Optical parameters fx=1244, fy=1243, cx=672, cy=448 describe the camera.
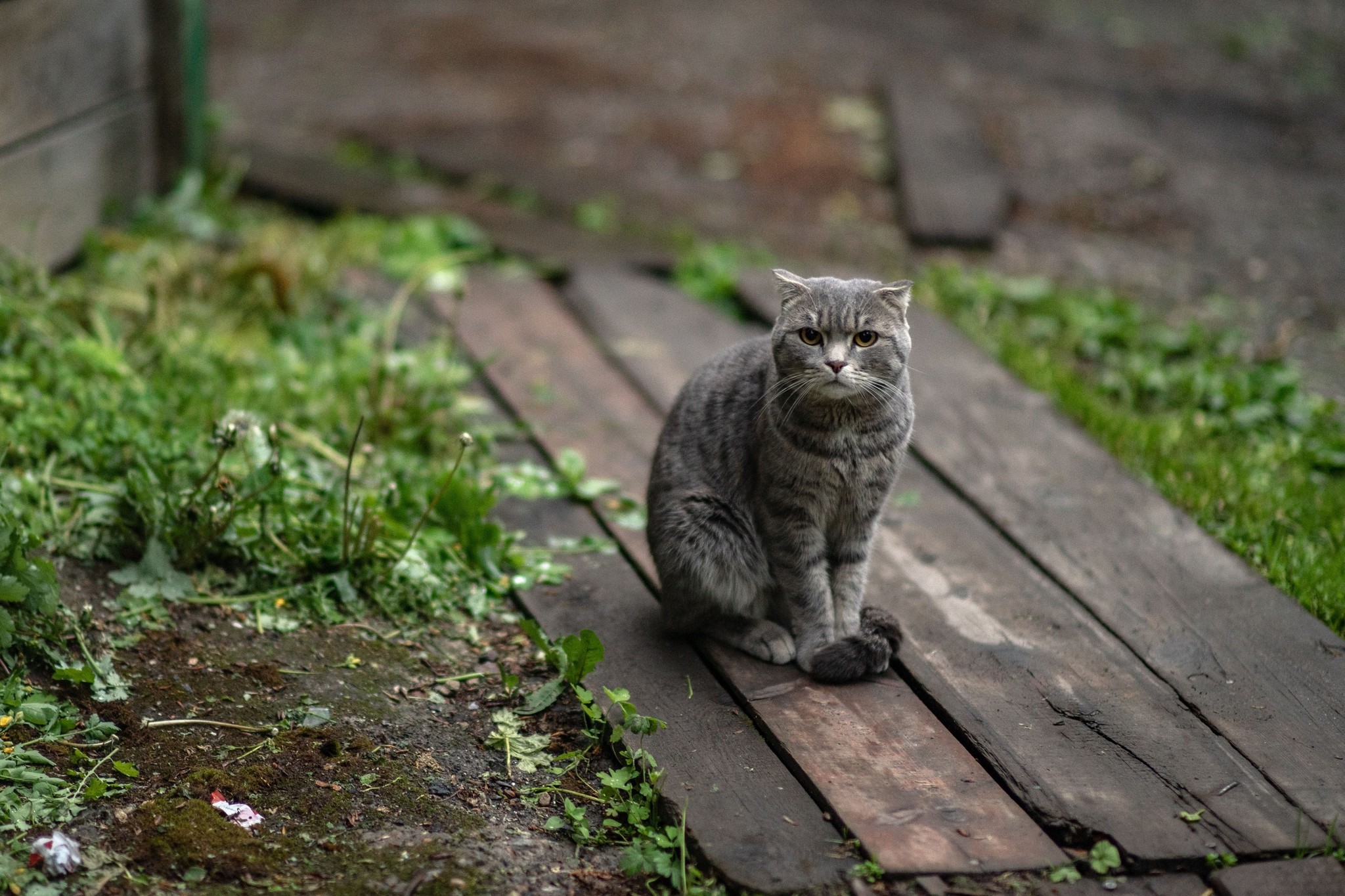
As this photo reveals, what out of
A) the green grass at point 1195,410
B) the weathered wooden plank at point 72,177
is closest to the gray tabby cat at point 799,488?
the green grass at point 1195,410

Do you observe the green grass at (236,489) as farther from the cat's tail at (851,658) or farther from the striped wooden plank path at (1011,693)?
the cat's tail at (851,658)

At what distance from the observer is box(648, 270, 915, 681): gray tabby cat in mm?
3053

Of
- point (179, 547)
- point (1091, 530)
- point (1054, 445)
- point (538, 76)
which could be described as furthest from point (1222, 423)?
point (538, 76)

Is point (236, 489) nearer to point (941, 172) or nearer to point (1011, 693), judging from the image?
point (1011, 693)

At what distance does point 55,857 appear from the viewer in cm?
235

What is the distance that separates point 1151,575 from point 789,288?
1.39 metres

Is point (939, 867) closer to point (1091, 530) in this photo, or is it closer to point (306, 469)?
point (1091, 530)

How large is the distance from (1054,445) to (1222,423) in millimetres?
702

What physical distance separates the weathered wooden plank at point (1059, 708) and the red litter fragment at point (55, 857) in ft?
6.28

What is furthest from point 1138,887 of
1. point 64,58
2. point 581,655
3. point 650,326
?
point 64,58

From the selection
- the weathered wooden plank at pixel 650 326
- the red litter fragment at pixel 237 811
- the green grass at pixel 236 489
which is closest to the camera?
the red litter fragment at pixel 237 811

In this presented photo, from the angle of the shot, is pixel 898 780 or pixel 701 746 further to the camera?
pixel 701 746

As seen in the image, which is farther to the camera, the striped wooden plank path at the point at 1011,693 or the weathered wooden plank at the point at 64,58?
the weathered wooden plank at the point at 64,58

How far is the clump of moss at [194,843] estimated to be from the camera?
7.98 feet
